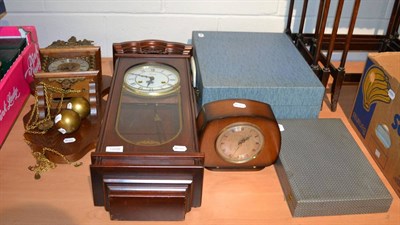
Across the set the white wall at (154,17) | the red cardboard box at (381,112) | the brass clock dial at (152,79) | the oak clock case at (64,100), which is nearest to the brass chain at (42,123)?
the oak clock case at (64,100)

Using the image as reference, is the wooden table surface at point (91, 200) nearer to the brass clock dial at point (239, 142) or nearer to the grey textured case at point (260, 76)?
the brass clock dial at point (239, 142)

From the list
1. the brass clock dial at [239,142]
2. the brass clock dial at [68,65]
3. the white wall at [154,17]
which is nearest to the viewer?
the brass clock dial at [239,142]

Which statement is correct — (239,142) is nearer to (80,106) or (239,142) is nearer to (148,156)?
(148,156)

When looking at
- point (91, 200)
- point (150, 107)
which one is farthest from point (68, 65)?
point (91, 200)

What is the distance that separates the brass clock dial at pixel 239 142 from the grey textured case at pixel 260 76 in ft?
0.58

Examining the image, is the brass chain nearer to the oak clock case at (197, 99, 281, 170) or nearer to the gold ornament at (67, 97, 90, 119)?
the gold ornament at (67, 97, 90, 119)

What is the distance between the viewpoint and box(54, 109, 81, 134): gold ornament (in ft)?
3.60

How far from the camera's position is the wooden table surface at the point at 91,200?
938 mm

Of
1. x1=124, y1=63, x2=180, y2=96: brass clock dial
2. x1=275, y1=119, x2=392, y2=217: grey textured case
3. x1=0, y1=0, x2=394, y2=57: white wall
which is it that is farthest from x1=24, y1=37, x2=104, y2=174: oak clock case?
x1=275, y1=119, x2=392, y2=217: grey textured case

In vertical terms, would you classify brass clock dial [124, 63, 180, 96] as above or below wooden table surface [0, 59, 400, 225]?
above

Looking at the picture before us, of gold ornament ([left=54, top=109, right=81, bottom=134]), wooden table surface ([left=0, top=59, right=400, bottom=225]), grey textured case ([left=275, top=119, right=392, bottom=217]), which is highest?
gold ornament ([left=54, top=109, right=81, bottom=134])

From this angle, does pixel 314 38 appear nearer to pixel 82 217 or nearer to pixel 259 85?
pixel 259 85

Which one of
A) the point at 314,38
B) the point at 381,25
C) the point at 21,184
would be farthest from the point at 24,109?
the point at 381,25

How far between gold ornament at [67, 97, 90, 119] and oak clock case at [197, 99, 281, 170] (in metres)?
0.34
